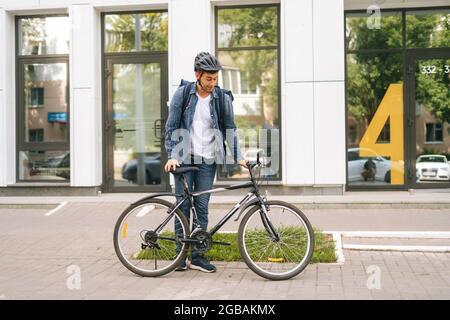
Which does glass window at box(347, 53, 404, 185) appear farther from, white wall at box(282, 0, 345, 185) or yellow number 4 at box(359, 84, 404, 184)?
white wall at box(282, 0, 345, 185)

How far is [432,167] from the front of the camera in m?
12.8

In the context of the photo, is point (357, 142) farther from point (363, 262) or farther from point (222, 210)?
point (363, 262)

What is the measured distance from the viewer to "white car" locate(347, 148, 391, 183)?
12.9 meters

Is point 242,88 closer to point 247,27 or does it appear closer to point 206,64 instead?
point 247,27

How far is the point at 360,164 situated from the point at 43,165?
623 centimetres

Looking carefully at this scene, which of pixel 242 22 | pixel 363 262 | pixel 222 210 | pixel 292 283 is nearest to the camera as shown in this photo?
pixel 292 283

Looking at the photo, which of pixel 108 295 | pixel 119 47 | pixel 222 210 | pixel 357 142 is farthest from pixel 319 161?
pixel 108 295

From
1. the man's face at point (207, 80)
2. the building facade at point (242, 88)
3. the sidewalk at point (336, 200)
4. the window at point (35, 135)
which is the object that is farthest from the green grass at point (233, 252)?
the window at point (35, 135)

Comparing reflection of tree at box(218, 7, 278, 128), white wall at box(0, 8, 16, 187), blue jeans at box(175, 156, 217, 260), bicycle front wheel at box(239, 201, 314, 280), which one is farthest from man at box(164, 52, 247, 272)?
white wall at box(0, 8, 16, 187)

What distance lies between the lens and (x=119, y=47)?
13.2 meters

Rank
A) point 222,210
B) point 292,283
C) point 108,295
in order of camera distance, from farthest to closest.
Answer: point 222,210 < point 292,283 < point 108,295

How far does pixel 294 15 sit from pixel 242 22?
1.16 m

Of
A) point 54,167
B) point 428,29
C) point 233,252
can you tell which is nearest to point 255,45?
point 428,29

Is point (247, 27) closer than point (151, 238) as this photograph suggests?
No
